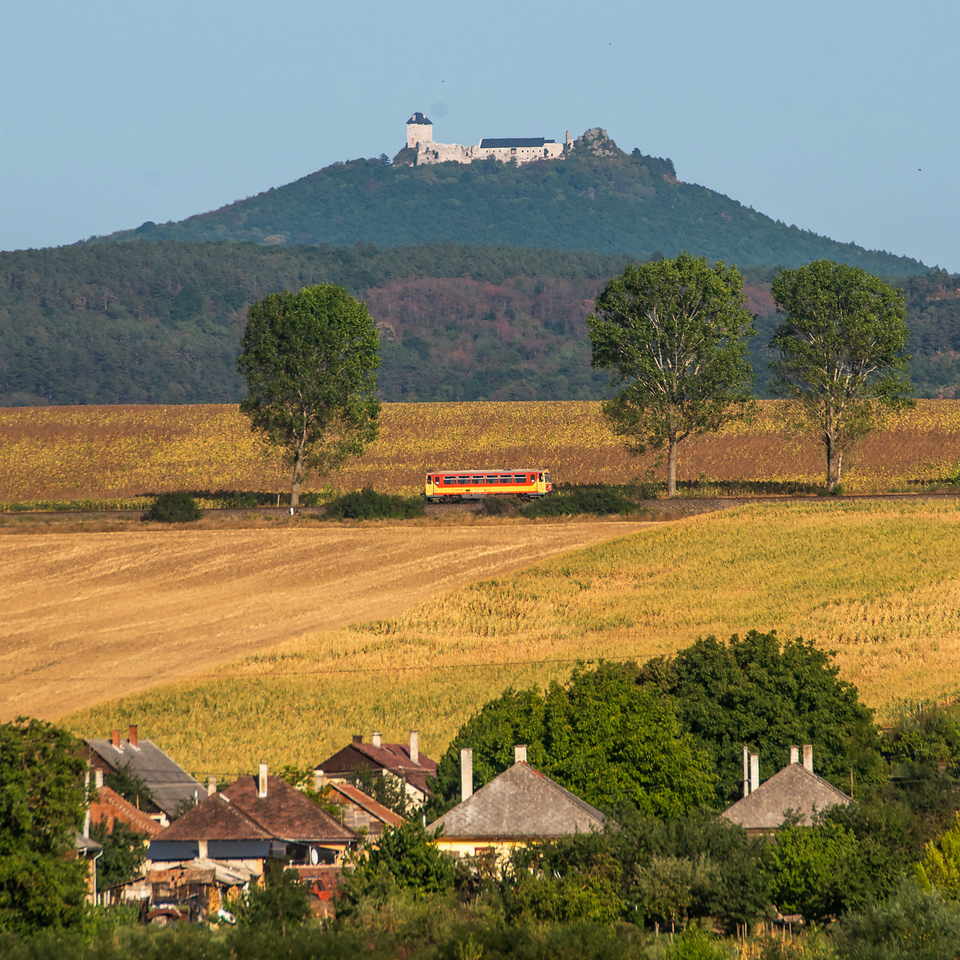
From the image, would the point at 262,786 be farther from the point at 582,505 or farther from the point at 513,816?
the point at 582,505

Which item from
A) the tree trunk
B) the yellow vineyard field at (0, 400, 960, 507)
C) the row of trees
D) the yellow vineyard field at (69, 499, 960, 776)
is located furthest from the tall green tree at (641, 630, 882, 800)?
the yellow vineyard field at (0, 400, 960, 507)

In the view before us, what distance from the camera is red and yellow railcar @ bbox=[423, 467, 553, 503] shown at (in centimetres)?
9400

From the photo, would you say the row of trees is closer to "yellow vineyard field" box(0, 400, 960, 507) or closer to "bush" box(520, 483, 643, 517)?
"bush" box(520, 483, 643, 517)

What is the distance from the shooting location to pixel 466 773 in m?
38.6

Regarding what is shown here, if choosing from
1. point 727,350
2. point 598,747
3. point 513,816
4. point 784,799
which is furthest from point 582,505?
point 513,816

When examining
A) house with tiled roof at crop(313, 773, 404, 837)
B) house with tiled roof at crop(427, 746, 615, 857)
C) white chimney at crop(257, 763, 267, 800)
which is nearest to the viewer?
house with tiled roof at crop(427, 746, 615, 857)

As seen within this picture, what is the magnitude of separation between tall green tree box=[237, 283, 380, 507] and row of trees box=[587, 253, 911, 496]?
50.9ft

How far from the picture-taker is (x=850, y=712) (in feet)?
139

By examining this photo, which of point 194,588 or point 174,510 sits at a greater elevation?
point 174,510

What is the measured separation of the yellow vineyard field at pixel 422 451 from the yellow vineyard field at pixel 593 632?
24293 mm

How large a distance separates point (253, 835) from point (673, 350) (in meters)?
59.9

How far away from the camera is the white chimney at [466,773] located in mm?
38406

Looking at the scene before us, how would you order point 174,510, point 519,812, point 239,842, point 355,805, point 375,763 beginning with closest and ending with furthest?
point 519,812 < point 239,842 < point 355,805 < point 375,763 < point 174,510

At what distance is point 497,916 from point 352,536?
5184cm
